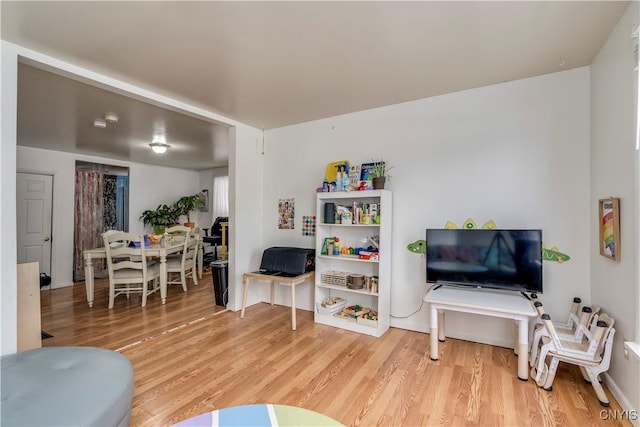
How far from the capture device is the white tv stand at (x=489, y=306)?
82.4 inches

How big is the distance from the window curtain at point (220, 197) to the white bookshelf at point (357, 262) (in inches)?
169

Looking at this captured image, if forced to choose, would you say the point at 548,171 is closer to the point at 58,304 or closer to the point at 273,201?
the point at 273,201

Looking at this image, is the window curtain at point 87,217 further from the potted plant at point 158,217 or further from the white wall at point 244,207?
the white wall at point 244,207

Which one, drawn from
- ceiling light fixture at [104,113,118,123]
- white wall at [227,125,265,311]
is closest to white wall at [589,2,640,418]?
white wall at [227,125,265,311]

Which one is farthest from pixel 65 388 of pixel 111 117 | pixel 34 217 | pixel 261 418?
pixel 34 217

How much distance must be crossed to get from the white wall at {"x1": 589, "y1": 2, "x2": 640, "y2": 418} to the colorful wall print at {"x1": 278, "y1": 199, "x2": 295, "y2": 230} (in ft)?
9.71

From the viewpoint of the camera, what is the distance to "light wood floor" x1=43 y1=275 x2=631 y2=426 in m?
1.78

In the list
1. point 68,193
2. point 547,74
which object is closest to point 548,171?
point 547,74

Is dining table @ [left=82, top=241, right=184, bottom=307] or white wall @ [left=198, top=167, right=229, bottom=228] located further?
white wall @ [left=198, top=167, right=229, bottom=228]

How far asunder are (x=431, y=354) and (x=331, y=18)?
8.40ft

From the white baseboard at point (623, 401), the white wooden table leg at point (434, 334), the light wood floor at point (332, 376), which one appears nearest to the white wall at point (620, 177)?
the white baseboard at point (623, 401)

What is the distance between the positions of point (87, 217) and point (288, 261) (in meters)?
4.44

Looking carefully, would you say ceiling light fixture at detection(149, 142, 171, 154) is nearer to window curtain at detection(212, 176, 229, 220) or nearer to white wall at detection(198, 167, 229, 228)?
window curtain at detection(212, 176, 229, 220)

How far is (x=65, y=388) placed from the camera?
4.42ft
